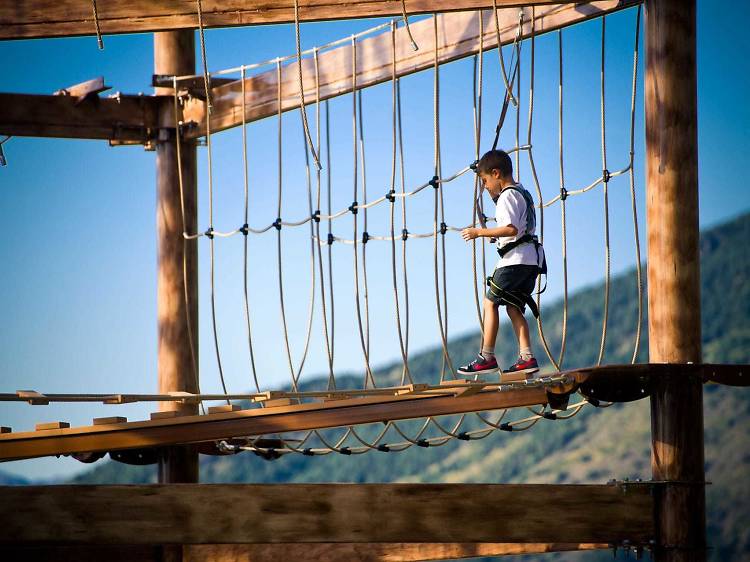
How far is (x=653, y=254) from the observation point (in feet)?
15.5

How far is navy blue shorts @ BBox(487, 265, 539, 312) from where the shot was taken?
485 cm

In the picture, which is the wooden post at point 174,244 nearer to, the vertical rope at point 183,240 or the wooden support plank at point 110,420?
the vertical rope at point 183,240

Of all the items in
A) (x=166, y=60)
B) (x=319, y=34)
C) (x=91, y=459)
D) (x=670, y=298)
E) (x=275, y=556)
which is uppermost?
(x=319, y=34)

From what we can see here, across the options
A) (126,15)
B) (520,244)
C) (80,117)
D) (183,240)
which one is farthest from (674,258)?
(80,117)

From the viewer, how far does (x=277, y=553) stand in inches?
232

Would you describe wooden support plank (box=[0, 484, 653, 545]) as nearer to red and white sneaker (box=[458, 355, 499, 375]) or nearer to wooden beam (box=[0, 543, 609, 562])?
red and white sneaker (box=[458, 355, 499, 375])

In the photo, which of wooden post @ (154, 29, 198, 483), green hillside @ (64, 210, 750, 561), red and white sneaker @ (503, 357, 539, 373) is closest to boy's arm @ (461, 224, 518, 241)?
red and white sneaker @ (503, 357, 539, 373)

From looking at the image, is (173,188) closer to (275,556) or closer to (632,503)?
(275,556)

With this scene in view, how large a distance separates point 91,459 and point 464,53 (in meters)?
2.23

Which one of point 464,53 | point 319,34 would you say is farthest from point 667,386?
point 319,34

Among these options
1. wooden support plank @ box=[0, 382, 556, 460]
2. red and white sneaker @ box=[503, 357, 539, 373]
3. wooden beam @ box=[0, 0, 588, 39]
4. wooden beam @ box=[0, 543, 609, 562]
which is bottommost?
wooden beam @ box=[0, 543, 609, 562]

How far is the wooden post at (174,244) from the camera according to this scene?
258 inches

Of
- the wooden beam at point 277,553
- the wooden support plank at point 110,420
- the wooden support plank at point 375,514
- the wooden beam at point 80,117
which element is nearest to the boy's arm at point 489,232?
the wooden support plank at point 375,514

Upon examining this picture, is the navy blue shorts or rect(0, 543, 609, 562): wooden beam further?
rect(0, 543, 609, 562): wooden beam
